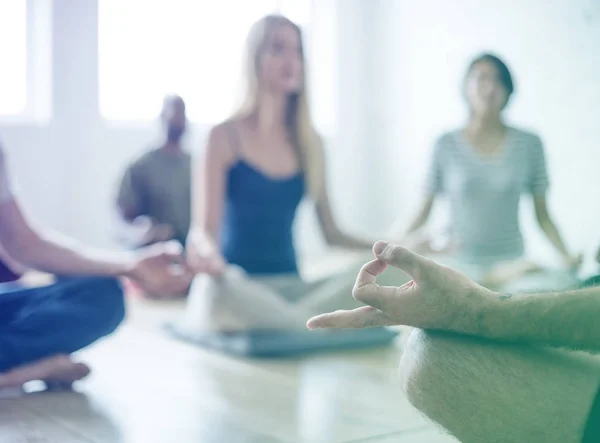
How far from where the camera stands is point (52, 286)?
1.27m

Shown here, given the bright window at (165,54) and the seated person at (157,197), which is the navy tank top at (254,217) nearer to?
the seated person at (157,197)

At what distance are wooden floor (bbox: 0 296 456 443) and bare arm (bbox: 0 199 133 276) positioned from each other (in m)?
0.20

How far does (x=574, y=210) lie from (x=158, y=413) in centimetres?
110

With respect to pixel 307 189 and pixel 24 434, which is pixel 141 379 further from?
pixel 307 189


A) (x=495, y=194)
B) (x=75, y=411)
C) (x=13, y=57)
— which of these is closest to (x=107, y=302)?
(x=75, y=411)

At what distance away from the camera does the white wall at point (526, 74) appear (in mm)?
1728

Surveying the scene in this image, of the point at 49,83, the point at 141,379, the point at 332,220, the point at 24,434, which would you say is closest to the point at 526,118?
the point at 332,220

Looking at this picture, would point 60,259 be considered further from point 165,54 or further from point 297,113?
point 165,54

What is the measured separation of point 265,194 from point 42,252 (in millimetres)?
612

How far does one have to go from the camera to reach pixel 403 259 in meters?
0.64

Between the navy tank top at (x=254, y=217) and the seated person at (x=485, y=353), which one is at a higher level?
the seated person at (x=485, y=353)

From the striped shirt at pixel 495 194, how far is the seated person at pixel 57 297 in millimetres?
695

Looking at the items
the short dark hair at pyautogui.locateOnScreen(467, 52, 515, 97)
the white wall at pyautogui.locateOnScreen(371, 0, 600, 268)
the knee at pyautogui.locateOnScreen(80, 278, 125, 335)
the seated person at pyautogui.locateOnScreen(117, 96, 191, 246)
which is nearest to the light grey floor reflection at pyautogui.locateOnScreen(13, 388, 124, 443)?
the knee at pyautogui.locateOnScreen(80, 278, 125, 335)

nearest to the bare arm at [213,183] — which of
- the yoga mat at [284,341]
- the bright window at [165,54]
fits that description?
the yoga mat at [284,341]
